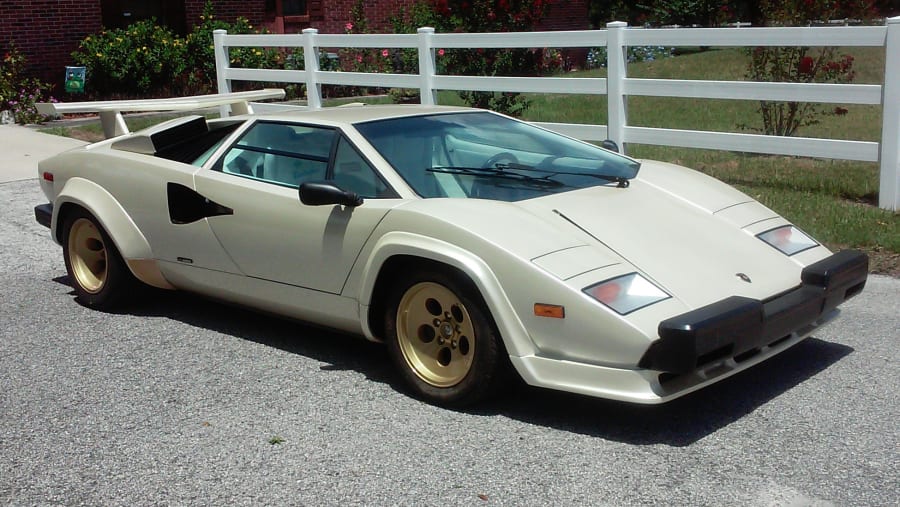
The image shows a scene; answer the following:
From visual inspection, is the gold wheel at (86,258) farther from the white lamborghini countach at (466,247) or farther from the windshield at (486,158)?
the windshield at (486,158)

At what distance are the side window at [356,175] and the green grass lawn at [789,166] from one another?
3779mm

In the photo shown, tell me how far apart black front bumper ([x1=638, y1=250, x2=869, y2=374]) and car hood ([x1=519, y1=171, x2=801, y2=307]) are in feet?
0.33

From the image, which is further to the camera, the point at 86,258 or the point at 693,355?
the point at 86,258

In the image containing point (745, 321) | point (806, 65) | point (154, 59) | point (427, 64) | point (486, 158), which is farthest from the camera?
point (154, 59)

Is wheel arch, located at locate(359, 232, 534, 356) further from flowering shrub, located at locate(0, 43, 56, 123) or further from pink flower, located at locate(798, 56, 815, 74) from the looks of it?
flowering shrub, located at locate(0, 43, 56, 123)

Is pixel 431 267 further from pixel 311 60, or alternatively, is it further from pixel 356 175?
pixel 311 60

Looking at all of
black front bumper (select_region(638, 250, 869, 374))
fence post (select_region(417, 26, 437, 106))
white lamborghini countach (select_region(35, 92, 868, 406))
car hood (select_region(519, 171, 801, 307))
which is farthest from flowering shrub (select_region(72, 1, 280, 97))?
black front bumper (select_region(638, 250, 869, 374))

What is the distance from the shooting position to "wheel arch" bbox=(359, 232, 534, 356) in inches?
175

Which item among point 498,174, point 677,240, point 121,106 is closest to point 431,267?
point 498,174

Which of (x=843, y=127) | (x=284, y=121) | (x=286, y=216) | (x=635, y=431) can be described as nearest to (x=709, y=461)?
(x=635, y=431)

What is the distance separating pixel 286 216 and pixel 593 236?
1.63 meters

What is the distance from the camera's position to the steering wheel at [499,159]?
17.8 ft

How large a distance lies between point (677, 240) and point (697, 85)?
5062 mm

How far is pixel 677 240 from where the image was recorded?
489 cm
